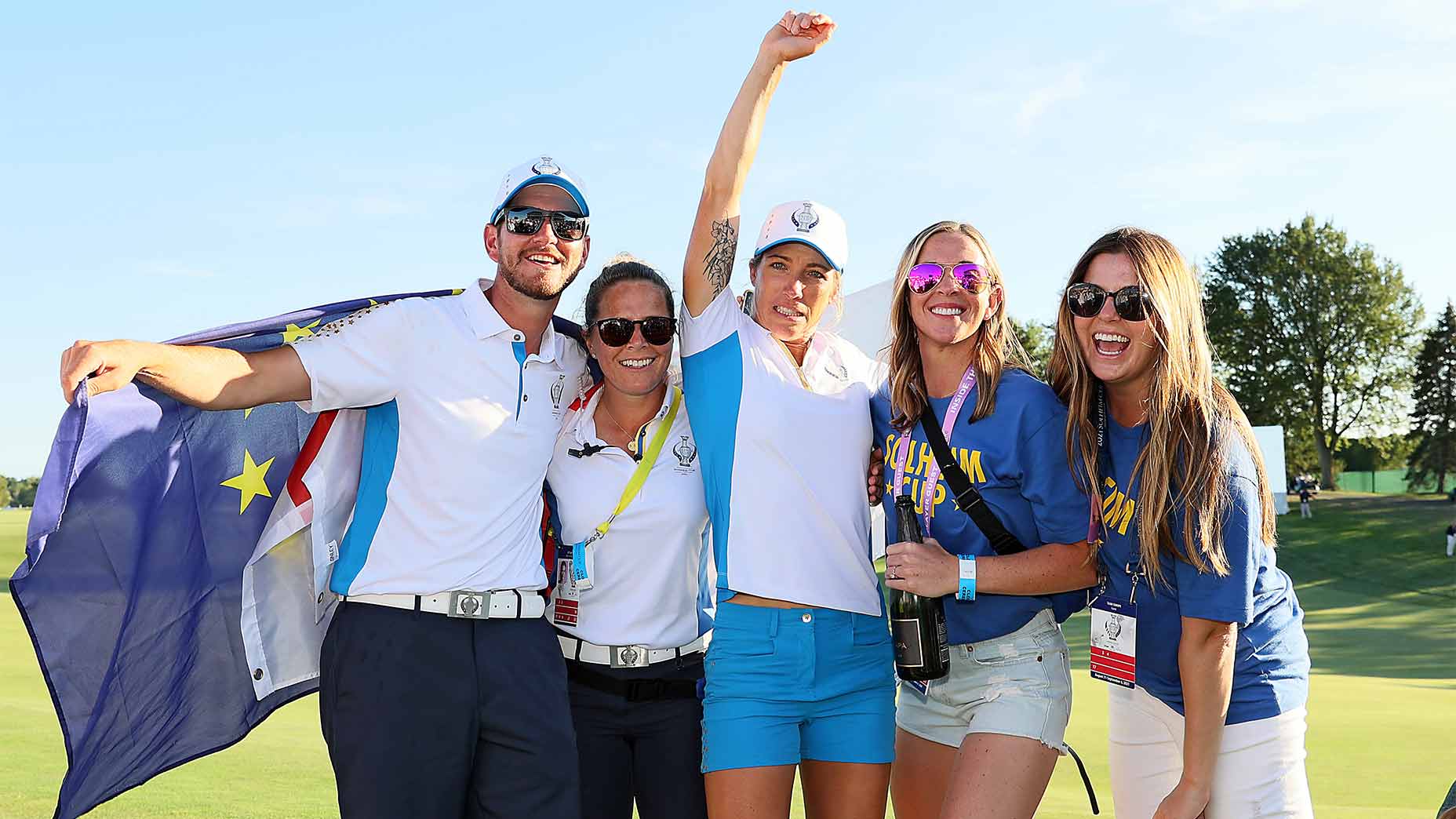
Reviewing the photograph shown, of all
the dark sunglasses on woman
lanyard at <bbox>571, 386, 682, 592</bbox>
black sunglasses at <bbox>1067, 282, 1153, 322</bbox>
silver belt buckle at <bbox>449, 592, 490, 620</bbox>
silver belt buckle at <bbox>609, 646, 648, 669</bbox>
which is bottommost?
silver belt buckle at <bbox>609, 646, 648, 669</bbox>

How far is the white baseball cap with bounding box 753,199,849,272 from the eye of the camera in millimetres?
4207

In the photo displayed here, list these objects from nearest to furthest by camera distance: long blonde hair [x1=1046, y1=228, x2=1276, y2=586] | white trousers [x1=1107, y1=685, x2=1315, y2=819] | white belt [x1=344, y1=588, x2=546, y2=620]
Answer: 1. long blonde hair [x1=1046, y1=228, x2=1276, y2=586]
2. white trousers [x1=1107, y1=685, x2=1315, y2=819]
3. white belt [x1=344, y1=588, x2=546, y2=620]

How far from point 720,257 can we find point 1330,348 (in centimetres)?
5954

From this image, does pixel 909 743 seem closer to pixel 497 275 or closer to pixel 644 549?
pixel 644 549

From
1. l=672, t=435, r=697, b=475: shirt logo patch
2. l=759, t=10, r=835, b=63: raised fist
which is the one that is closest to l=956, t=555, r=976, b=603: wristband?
l=672, t=435, r=697, b=475: shirt logo patch

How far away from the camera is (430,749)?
3.82 m

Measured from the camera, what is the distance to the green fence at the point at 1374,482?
67.0 m

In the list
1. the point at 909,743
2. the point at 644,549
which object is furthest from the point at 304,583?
the point at 909,743

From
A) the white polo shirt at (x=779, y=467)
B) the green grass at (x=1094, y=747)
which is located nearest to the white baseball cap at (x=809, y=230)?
the white polo shirt at (x=779, y=467)

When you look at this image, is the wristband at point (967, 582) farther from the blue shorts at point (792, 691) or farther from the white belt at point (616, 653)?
the white belt at point (616, 653)

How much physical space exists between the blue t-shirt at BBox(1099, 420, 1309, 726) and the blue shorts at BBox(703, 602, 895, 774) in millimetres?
870

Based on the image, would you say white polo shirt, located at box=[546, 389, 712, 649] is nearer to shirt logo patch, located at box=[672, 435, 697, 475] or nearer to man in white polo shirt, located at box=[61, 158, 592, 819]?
shirt logo patch, located at box=[672, 435, 697, 475]

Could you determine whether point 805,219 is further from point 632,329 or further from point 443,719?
point 443,719

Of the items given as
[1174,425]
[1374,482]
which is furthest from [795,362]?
[1374,482]
